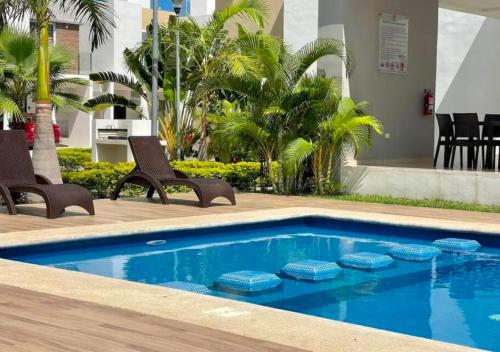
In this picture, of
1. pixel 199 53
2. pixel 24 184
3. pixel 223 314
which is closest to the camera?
pixel 223 314

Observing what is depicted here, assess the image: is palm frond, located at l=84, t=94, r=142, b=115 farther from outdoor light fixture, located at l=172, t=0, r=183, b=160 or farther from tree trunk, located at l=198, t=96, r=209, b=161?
tree trunk, located at l=198, t=96, r=209, b=161

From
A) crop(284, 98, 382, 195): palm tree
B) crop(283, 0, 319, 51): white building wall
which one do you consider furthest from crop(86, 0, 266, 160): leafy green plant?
crop(284, 98, 382, 195): palm tree

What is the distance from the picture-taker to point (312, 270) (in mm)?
8000

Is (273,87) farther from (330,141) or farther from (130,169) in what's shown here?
(130,169)

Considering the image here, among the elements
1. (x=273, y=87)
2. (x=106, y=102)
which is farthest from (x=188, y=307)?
(x=106, y=102)

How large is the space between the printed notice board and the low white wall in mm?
2556

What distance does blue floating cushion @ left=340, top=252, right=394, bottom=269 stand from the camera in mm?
8641

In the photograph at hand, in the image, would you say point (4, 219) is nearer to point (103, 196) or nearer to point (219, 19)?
point (103, 196)

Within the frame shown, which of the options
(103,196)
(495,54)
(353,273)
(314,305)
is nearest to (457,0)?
(495,54)

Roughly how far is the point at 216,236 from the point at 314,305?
373 centimetres

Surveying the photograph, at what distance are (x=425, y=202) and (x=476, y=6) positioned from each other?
6865 millimetres

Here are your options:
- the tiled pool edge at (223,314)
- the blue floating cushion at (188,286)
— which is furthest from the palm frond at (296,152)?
the tiled pool edge at (223,314)

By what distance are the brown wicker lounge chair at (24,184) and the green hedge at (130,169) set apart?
338 cm

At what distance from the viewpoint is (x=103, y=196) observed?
15.4m
